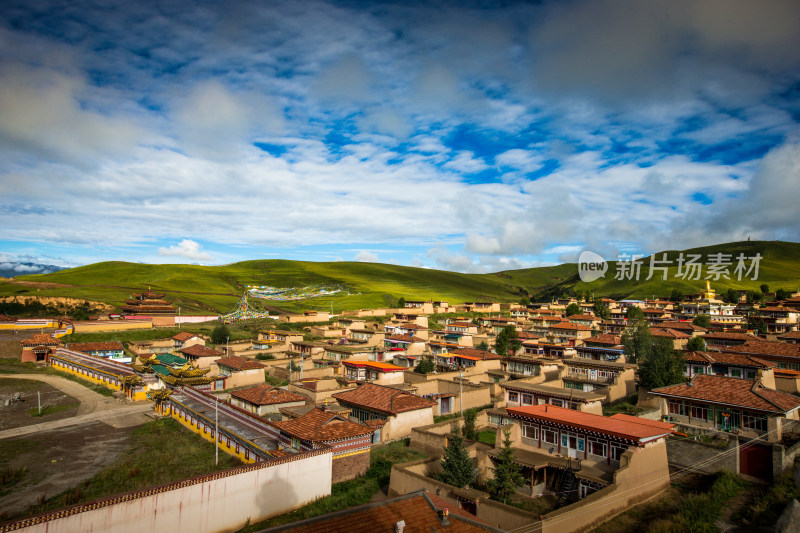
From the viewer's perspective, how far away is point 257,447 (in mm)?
24375

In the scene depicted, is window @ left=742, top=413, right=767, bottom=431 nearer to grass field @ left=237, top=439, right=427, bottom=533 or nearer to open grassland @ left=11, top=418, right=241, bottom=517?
grass field @ left=237, top=439, right=427, bottom=533

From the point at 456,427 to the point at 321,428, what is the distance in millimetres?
11182

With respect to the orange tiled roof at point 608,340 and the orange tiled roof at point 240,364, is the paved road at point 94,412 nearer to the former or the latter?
the orange tiled roof at point 240,364

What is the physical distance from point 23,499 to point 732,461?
34601 mm

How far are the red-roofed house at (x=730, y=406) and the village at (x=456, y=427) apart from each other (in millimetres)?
103

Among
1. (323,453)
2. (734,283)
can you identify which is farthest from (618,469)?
(734,283)

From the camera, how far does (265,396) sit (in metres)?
34.0

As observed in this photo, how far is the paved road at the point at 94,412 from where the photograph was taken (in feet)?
108

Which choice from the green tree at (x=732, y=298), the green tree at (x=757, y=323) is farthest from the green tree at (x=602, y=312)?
the green tree at (x=732, y=298)

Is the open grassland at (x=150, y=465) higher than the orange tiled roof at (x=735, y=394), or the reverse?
the orange tiled roof at (x=735, y=394)

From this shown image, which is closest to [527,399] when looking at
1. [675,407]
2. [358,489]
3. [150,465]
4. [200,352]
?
[675,407]

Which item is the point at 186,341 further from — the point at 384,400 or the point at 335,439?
the point at 335,439

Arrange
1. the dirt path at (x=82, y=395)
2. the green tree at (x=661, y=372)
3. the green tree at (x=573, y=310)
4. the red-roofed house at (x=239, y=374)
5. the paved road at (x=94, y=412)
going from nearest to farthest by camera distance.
A: 1. the paved road at (x=94, y=412)
2. the green tree at (x=661, y=372)
3. the dirt path at (x=82, y=395)
4. the red-roofed house at (x=239, y=374)
5. the green tree at (x=573, y=310)

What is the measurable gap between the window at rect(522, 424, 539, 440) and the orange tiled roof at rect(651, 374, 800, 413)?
12.0 metres
